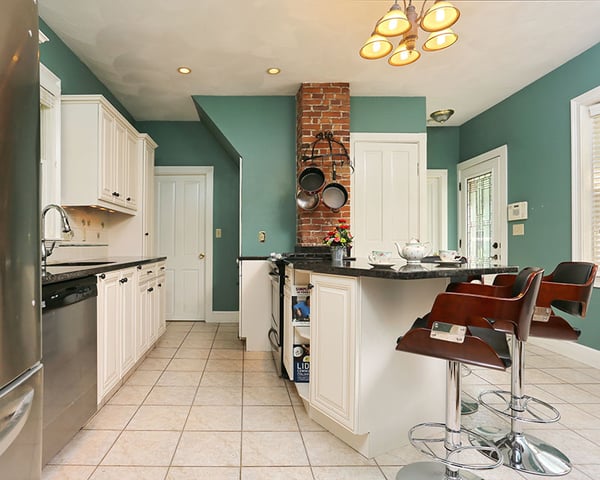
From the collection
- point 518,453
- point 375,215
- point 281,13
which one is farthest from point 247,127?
point 518,453

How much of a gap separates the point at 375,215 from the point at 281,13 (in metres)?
2.22

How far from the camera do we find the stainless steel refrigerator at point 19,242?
0.65 metres

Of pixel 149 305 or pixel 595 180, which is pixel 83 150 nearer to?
pixel 149 305

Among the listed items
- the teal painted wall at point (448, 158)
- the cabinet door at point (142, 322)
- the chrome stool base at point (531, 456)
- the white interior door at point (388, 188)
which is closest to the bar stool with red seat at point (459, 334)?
the chrome stool base at point (531, 456)

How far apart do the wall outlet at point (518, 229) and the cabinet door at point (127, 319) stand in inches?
156

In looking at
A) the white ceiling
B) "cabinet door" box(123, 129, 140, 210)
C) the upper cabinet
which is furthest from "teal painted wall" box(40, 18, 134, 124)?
"cabinet door" box(123, 129, 140, 210)

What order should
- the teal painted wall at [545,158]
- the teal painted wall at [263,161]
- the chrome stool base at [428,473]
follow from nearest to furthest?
1. the chrome stool base at [428,473]
2. the teal painted wall at [545,158]
3. the teal painted wall at [263,161]

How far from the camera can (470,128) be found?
478 cm

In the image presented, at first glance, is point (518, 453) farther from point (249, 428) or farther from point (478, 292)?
point (249, 428)

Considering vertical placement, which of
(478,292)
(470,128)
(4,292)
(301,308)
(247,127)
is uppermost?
(470,128)

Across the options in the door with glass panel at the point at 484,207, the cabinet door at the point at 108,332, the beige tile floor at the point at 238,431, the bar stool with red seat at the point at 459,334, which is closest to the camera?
the bar stool with red seat at the point at 459,334

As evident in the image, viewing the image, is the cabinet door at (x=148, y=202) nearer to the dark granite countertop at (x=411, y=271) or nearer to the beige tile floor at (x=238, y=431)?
the beige tile floor at (x=238, y=431)

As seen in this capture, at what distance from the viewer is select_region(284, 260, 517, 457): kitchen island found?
162 centimetres

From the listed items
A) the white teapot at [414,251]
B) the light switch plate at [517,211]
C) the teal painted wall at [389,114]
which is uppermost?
the teal painted wall at [389,114]
